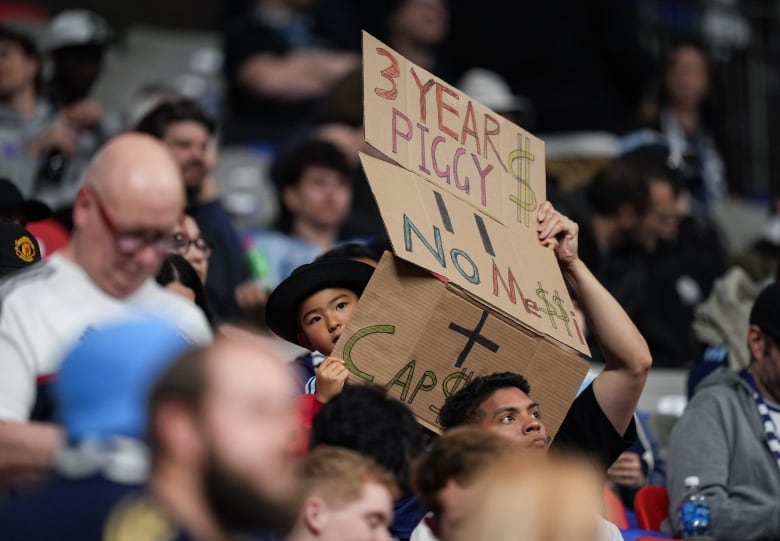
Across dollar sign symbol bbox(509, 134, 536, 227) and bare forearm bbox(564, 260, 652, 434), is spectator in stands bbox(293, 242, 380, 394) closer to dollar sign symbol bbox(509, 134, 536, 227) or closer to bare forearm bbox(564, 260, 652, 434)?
dollar sign symbol bbox(509, 134, 536, 227)

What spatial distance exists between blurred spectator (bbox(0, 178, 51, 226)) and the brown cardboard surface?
172cm

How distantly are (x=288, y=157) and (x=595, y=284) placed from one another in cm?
333

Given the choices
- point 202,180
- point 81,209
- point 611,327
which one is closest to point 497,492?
point 81,209

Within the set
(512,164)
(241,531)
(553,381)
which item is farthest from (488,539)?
(512,164)

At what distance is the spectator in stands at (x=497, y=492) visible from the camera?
3.68 m

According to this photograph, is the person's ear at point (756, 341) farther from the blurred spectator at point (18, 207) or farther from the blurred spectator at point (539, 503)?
the blurred spectator at point (539, 503)

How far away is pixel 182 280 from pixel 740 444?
2225 mm

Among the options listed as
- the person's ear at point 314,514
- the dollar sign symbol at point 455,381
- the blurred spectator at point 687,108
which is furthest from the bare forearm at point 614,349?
the blurred spectator at point 687,108

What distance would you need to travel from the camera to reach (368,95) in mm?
5797

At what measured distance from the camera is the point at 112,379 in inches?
140

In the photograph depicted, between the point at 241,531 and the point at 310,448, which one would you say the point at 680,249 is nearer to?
the point at 310,448

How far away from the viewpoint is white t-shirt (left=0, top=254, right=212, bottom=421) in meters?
4.45

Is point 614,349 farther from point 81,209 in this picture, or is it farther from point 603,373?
point 81,209

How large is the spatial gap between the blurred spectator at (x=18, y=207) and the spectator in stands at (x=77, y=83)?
7.59 feet
